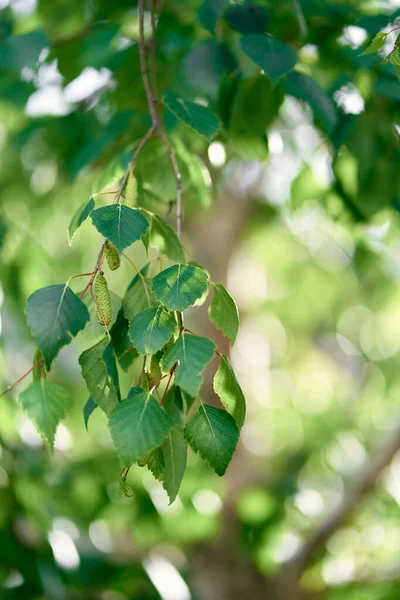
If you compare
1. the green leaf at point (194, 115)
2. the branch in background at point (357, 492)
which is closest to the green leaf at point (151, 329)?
the green leaf at point (194, 115)

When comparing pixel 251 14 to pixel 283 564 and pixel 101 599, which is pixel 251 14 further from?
pixel 101 599

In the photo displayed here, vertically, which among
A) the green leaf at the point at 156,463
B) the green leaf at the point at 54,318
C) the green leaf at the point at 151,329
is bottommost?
the green leaf at the point at 156,463

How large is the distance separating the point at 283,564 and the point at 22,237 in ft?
3.44

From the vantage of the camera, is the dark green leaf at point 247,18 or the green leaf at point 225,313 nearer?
the green leaf at point 225,313

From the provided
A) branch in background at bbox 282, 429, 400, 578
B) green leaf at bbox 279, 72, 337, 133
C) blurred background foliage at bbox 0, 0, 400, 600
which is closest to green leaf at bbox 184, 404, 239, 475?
blurred background foliage at bbox 0, 0, 400, 600

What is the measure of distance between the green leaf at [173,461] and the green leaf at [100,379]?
52 millimetres

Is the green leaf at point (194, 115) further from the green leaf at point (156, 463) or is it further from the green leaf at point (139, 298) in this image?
the green leaf at point (156, 463)

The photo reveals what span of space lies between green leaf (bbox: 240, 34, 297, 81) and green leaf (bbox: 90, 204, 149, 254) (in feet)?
0.78

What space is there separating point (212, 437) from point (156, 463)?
50 mm

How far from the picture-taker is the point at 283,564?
5.04 feet

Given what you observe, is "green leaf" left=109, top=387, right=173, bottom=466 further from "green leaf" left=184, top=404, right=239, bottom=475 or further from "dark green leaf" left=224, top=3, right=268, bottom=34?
"dark green leaf" left=224, top=3, right=268, bottom=34

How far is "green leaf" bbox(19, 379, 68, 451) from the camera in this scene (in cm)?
41

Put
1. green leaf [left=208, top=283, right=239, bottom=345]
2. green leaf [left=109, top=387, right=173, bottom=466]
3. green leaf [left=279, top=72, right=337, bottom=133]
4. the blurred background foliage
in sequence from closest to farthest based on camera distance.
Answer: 1. green leaf [left=109, top=387, right=173, bottom=466]
2. green leaf [left=208, top=283, right=239, bottom=345]
3. green leaf [left=279, top=72, right=337, bottom=133]
4. the blurred background foliage

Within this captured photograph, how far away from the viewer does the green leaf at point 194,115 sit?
55cm
